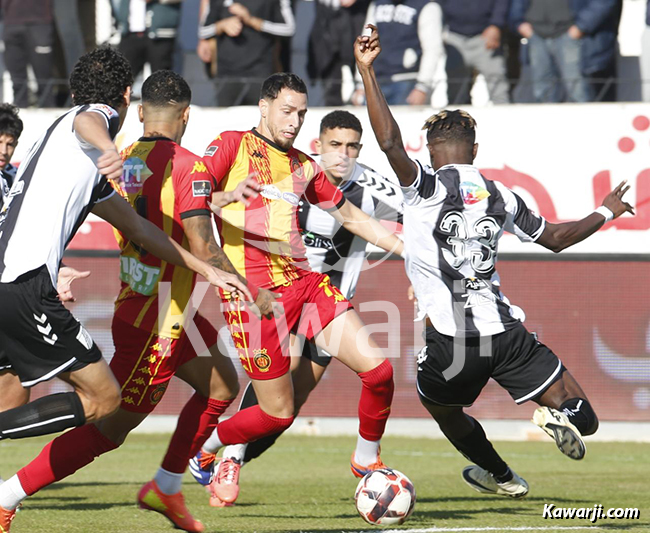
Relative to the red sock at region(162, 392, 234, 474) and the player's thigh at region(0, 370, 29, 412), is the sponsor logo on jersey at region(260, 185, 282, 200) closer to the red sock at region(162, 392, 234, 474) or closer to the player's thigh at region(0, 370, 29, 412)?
the red sock at region(162, 392, 234, 474)

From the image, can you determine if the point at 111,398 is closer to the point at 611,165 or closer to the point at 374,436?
the point at 374,436

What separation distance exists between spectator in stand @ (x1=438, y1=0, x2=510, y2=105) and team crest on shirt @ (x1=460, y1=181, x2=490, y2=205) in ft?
26.7

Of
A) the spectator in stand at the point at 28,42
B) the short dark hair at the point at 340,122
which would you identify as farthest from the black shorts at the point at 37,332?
the spectator in stand at the point at 28,42

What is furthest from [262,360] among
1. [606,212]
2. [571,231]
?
[606,212]

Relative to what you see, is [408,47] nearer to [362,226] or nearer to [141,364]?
[362,226]

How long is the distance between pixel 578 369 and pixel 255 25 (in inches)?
254

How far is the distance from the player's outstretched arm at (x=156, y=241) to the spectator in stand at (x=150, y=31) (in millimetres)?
9270

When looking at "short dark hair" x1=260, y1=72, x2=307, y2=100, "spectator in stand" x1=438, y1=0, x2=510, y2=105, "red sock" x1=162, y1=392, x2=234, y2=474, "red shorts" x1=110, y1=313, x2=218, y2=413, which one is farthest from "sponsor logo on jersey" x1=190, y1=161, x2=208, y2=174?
"spectator in stand" x1=438, y1=0, x2=510, y2=105

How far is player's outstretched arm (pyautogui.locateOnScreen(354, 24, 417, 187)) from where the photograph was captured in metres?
6.36

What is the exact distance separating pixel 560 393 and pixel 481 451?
112 centimetres

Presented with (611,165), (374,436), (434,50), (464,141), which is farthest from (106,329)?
(464,141)

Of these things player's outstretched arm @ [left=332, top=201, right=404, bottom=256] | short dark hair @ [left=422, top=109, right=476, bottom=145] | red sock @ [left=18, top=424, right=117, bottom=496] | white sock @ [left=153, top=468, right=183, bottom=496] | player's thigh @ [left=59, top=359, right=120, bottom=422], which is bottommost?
white sock @ [left=153, top=468, right=183, bottom=496]

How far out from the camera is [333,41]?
48.6 ft

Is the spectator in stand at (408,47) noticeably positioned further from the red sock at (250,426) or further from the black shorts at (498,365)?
the black shorts at (498,365)
